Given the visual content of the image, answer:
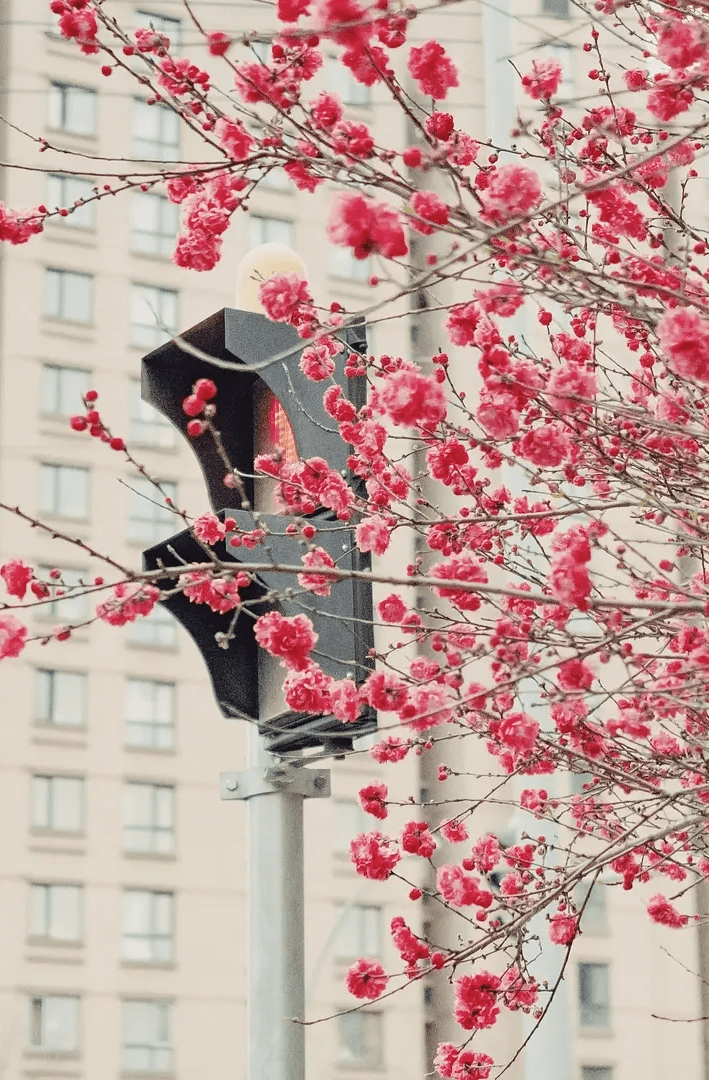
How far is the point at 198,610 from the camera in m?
4.41

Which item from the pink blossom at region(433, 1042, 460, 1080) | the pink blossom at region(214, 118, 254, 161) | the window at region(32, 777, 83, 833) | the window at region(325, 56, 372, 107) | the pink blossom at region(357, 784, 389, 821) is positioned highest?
the window at region(325, 56, 372, 107)

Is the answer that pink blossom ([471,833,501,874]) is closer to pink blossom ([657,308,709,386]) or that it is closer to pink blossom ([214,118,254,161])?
pink blossom ([657,308,709,386])

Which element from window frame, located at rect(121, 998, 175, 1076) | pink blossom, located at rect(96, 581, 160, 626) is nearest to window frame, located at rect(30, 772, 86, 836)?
window frame, located at rect(121, 998, 175, 1076)

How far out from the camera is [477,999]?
5.23m

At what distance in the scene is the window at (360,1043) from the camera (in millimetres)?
27734

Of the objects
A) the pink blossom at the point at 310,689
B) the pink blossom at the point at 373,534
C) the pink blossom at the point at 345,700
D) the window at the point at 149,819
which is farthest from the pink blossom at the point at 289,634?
the window at the point at 149,819

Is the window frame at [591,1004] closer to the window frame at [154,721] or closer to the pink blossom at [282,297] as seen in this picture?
the window frame at [154,721]

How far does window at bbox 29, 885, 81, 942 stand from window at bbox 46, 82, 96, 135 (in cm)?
1300

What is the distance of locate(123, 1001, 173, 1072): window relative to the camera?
25984 millimetres

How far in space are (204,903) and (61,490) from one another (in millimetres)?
6866

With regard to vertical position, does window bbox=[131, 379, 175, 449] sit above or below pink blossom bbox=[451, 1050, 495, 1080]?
above

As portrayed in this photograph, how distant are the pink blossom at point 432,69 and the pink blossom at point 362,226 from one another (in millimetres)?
1116

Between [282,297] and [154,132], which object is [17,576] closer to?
[282,297]

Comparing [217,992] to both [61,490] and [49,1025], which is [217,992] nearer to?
[49,1025]
